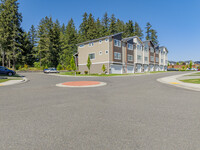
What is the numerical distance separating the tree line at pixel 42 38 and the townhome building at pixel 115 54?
1697 cm

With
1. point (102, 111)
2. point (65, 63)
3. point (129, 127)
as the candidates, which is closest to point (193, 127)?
point (129, 127)

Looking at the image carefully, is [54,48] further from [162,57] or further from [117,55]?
[162,57]

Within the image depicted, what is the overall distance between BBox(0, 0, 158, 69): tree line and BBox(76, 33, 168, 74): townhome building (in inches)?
668

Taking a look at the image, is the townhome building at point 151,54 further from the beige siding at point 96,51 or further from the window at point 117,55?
the beige siding at point 96,51

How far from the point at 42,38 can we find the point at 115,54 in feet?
110

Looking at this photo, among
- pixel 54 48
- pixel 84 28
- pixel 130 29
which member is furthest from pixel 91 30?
pixel 130 29

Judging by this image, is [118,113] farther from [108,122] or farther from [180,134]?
[180,134]

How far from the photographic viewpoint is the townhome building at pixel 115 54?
112 feet

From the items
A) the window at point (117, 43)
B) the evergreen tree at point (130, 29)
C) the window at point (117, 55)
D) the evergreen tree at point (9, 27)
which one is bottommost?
the window at point (117, 55)

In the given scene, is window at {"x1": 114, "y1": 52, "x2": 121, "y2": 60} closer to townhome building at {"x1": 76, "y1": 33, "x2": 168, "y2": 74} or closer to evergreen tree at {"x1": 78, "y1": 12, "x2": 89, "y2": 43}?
townhome building at {"x1": 76, "y1": 33, "x2": 168, "y2": 74}

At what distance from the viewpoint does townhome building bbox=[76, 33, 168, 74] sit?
34000 mm

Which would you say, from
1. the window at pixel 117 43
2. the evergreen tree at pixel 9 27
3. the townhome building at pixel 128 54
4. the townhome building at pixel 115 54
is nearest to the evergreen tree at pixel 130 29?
the townhome building at pixel 115 54

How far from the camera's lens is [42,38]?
173ft

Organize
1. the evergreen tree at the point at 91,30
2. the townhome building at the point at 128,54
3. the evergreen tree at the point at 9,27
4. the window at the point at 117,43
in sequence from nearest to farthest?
the window at the point at 117,43
the townhome building at the point at 128,54
the evergreen tree at the point at 9,27
the evergreen tree at the point at 91,30
